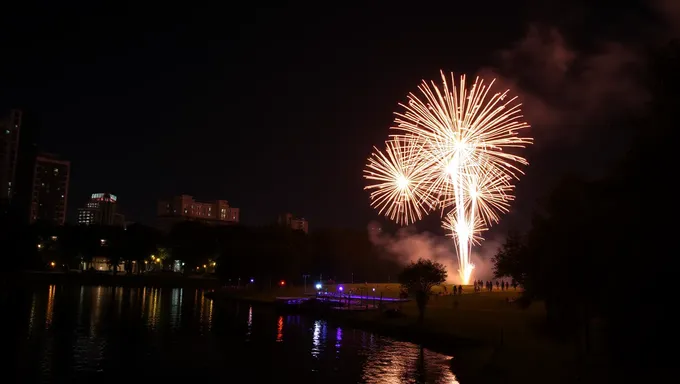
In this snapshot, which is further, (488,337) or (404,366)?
(488,337)

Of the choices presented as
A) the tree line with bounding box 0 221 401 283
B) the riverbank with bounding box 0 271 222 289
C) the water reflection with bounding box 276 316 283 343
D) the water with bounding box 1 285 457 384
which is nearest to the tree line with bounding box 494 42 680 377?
the water with bounding box 1 285 457 384

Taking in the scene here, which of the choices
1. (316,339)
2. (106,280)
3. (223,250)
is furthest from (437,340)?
(106,280)

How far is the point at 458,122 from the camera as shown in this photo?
5081cm

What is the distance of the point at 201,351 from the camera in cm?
3738

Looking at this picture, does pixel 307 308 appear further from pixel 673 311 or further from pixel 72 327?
pixel 673 311

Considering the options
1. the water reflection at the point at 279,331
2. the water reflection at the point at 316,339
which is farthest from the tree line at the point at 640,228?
the water reflection at the point at 279,331

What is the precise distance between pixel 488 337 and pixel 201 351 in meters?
17.8

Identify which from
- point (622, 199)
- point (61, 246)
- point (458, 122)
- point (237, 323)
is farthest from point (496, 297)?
point (61, 246)

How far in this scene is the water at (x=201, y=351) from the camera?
29531mm

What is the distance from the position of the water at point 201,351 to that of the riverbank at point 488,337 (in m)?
1.42

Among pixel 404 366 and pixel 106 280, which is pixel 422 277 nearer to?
pixel 404 366

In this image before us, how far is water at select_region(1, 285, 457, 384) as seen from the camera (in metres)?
29.5

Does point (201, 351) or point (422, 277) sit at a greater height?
point (422, 277)

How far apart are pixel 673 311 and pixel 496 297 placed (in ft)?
148
